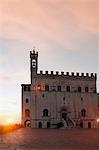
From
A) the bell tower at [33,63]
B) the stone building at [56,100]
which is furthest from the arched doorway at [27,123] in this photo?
the bell tower at [33,63]

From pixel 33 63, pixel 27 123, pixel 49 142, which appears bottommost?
pixel 49 142

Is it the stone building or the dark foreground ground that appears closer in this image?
the dark foreground ground

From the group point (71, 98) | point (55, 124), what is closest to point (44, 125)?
point (55, 124)

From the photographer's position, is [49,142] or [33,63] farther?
[33,63]

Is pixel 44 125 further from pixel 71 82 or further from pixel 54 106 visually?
pixel 71 82

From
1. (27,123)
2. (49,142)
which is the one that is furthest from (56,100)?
(49,142)

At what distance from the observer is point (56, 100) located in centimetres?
6656

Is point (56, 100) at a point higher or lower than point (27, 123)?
higher

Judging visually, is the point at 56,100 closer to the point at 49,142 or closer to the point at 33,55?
the point at 33,55

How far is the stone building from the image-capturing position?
65.5 m

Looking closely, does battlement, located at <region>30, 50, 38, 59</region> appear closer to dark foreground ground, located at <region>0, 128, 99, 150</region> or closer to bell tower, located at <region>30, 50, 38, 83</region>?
bell tower, located at <region>30, 50, 38, 83</region>

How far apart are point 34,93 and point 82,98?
8.14 meters

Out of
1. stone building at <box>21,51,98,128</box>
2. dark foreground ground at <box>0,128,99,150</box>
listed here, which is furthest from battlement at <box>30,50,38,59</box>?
dark foreground ground at <box>0,128,99,150</box>

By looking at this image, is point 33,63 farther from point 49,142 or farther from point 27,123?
point 49,142
